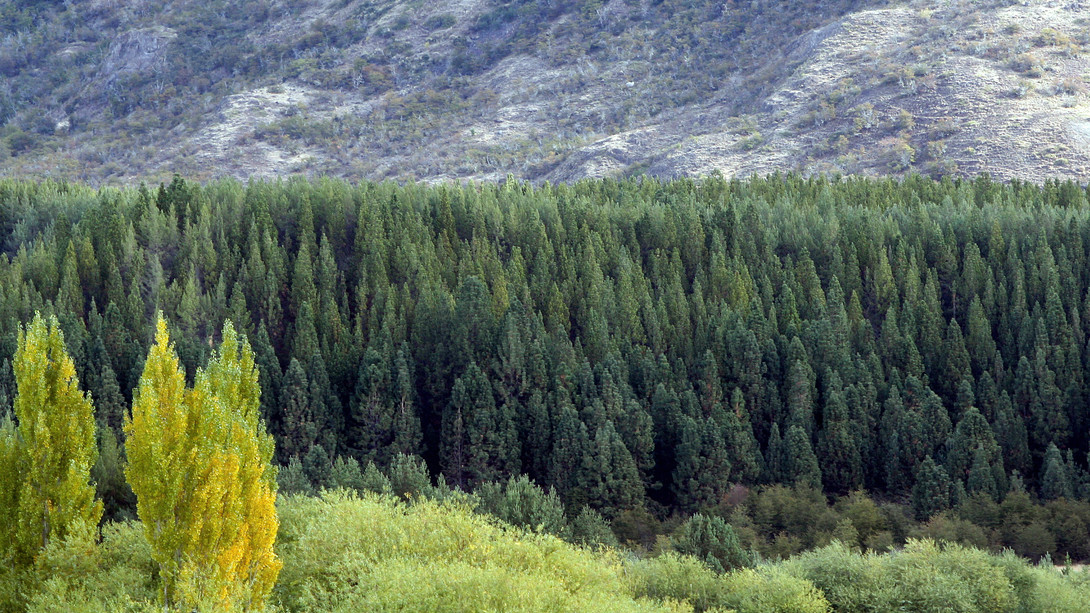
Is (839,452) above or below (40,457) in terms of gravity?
below

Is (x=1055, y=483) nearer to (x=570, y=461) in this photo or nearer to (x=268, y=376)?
(x=570, y=461)

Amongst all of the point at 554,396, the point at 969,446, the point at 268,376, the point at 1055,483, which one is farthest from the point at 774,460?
the point at 268,376

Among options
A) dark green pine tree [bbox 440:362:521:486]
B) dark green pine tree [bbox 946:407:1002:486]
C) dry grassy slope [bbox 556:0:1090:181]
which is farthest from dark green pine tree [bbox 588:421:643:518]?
dry grassy slope [bbox 556:0:1090:181]

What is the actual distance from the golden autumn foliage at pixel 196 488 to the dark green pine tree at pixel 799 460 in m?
46.7

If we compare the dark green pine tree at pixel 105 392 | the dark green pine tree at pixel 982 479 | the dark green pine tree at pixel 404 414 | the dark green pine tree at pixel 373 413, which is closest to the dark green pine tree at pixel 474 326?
the dark green pine tree at pixel 404 414

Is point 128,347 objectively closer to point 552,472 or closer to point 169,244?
point 169,244

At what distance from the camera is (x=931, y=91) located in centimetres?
16862

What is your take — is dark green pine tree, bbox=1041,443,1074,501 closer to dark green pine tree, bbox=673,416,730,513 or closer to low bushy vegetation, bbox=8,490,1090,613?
dark green pine tree, bbox=673,416,730,513

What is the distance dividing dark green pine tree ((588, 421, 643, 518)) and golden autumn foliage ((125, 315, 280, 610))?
39.0 m

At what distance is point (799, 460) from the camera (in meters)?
80.2

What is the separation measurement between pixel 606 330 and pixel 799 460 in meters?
16.8

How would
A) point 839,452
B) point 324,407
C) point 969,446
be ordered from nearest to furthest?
point 969,446 → point 839,452 → point 324,407

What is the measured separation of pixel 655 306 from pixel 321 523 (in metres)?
50.9

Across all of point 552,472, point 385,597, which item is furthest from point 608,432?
point 385,597
